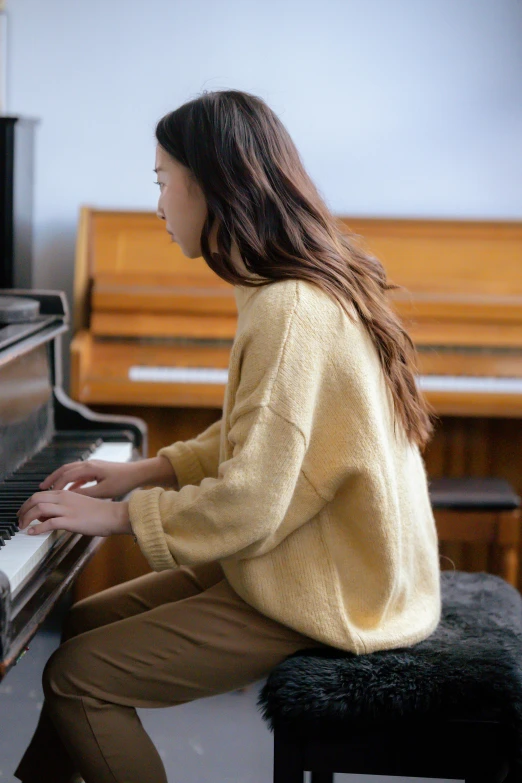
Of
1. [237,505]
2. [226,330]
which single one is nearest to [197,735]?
[226,330]

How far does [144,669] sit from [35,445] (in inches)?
24.8

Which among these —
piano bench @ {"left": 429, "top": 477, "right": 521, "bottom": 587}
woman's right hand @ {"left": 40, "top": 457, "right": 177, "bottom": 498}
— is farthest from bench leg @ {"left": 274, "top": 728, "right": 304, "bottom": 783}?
piano bench @ {"left": 429, "top": 477, "right": 521, "bottom": 587}

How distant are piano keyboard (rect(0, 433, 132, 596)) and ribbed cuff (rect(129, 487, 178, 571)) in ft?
0.45

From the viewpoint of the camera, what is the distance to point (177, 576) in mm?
1574

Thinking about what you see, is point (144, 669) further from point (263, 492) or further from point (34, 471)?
point (34, 471)

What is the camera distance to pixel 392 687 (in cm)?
123

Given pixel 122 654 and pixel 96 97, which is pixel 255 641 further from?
pixel 96 97

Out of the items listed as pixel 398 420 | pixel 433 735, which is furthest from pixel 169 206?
pixel 433 735

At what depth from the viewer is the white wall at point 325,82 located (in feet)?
10.7

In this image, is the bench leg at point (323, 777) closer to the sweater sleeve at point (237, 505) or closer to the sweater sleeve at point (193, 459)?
the sweater sleeve at point (237, 505)

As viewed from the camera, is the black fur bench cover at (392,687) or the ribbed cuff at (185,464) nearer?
the black fur bench cover at (392,687)

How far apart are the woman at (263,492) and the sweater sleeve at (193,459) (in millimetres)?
313

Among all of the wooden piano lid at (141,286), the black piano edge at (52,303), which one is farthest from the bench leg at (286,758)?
the wooden piano lid at (141,286)

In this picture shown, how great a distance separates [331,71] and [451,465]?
1.41 meters
